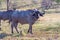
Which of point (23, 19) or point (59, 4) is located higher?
point (23, 19)

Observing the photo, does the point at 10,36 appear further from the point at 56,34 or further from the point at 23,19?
the point at 56,34

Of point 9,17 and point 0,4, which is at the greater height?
point 9,17

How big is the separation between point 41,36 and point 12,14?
1986mm

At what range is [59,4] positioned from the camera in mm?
27484

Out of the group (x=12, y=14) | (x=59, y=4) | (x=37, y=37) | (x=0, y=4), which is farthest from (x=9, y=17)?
(x=0, y=4)

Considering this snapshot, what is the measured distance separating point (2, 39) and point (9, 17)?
6.37 ft

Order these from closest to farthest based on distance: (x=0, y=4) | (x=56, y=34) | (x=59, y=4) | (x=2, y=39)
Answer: (x=2, y=39) < (x=56, y=34) < (x=59, y=4) < (x=0, y=4)

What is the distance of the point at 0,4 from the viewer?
29.7 m

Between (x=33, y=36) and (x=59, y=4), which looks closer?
(x=33, y=36)

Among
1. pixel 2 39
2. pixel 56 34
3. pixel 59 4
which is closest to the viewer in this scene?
pixel 2 39

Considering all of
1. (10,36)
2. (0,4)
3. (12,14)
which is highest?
(12,14)

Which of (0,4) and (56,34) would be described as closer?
(56,34)

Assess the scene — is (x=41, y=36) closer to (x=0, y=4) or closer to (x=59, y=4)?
(x=59, y=4)

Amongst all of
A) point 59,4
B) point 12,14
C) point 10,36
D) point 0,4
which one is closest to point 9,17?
point 12,14
